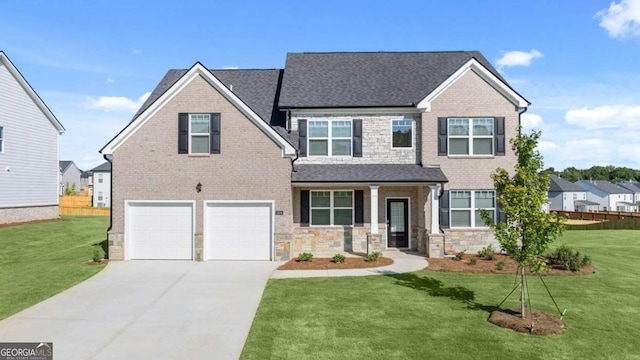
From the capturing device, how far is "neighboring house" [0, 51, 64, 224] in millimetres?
24453

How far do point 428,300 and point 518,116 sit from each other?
11.8 metres

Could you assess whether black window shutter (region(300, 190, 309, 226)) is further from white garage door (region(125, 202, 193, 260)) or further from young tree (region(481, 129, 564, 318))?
young tree (region(481, 129, 564, 318))

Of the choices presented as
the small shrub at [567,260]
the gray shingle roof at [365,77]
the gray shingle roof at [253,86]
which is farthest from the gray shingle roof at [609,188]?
the gray shingle roof at [253,86]

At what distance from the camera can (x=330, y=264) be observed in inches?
581

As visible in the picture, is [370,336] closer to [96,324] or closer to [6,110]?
[96,324]

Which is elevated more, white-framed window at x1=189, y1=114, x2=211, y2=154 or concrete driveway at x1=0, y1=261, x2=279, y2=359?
white-framed window at x1=189, y1=114, x2=211, y2=154

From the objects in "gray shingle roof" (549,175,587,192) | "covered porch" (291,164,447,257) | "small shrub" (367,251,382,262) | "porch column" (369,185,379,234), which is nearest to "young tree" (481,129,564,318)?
"small shrub" (367,251,382,262)

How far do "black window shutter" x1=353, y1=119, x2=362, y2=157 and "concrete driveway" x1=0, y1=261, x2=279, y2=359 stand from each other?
7463 mm

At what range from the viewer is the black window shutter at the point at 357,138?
59.7 feet

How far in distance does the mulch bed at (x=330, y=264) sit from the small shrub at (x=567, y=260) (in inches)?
251

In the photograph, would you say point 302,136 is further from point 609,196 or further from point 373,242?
point 609,196

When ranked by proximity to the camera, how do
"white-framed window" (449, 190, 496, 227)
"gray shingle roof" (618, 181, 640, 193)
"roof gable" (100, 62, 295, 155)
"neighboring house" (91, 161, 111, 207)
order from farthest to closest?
"gray shingle roof" (618, 181, 640, 193)
"neighboring house" (91, 161, 111, 207)
"white-framed window" (449, 190, 496, 227)
"roof gable" (100, 62, 295, 155)

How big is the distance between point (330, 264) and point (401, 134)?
753 centimetres

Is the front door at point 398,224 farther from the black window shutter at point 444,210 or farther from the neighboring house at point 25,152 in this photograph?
the neighboring house at point 25,152
